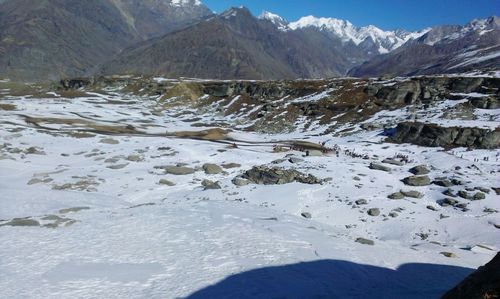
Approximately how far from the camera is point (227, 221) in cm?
2603

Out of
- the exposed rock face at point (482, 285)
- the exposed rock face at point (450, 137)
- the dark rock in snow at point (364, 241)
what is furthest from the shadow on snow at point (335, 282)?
the exposed rock face at point (450, 137)

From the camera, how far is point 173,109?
116 metres

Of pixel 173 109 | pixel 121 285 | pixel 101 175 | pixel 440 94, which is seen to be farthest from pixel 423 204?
pixel 173 109

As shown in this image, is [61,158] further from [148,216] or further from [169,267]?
[169,267]

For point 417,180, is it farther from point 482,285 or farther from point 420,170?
point 482,285

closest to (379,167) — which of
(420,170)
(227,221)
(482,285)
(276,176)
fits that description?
(420,170)

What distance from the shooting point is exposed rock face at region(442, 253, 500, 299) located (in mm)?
9636

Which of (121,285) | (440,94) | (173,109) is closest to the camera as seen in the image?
(121,285)

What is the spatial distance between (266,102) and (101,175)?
221 ft

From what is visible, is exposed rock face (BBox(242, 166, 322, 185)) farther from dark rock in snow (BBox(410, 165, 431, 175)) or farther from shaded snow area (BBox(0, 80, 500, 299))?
dark rock in snow (BBox(410, 165, 431, 175))

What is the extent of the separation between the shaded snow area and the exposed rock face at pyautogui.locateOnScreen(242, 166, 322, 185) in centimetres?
97

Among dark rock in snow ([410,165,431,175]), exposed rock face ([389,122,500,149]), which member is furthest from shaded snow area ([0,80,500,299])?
exposed rock face ([389,122,500,149])

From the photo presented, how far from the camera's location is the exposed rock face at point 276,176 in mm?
38031

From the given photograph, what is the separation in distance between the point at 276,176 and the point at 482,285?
28281 mm
